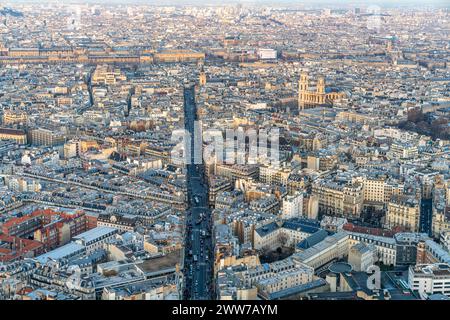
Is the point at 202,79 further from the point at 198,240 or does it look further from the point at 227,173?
the point at 198,240

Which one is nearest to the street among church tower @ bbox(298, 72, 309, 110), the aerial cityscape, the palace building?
the aerial cityscape

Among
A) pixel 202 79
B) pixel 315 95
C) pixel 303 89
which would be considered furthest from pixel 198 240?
pixel 202 79

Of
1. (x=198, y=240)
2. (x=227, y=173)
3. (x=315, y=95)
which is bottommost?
(x=198, y=240)

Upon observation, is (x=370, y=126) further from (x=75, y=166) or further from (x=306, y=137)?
(x=75, y=166)

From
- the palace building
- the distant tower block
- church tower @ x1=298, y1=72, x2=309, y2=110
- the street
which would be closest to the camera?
the street

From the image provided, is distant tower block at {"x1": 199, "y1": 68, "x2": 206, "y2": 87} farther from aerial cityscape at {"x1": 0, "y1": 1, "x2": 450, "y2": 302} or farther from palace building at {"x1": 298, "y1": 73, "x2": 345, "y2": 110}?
palace building at {"x1": 298, "y1": 73, "x2": 345, "y2": 110}

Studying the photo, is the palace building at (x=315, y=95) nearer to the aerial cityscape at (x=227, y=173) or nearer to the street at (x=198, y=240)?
the aerial cityscape at (x=227, y=173)

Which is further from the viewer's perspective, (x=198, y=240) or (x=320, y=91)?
(x=320, y=91)
